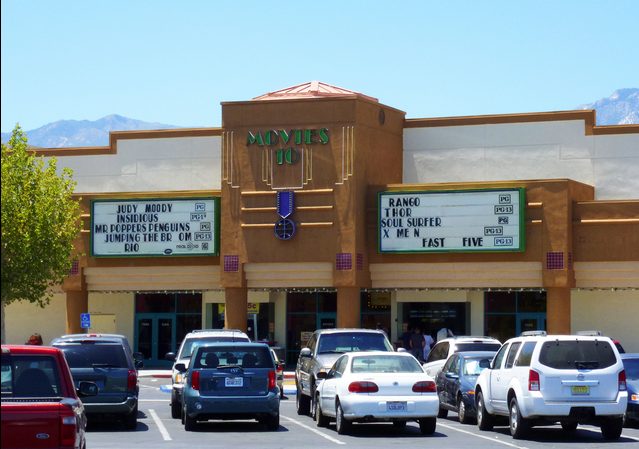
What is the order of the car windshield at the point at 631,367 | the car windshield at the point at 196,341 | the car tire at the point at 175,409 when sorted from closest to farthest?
1. the car windshield at the point at 631,367
2. the car tire at the point at 175,409
3. the car windshield at the point at 196,341

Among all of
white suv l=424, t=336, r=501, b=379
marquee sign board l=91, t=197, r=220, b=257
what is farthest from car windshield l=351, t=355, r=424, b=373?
marquee sign board l=91, t=197, r=220, b=257

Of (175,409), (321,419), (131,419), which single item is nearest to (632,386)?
(321,419)

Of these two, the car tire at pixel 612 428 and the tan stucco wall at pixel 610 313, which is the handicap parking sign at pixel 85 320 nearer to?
the tan stucco wall at pixel 610 313

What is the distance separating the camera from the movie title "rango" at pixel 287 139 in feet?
150

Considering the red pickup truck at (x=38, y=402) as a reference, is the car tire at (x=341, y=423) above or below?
below

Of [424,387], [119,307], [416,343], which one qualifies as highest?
[119,307]

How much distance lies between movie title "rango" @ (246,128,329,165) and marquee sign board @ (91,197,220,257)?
2.74 meters

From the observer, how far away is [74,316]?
1928 inches

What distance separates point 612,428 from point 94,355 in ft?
30.6

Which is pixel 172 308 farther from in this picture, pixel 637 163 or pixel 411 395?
pixel 411 395

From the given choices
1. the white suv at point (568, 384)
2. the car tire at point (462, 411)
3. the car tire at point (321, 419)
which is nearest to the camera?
the white suv at point (568, 384)

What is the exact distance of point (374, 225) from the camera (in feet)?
150

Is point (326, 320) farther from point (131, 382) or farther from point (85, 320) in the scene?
point (131, 382)

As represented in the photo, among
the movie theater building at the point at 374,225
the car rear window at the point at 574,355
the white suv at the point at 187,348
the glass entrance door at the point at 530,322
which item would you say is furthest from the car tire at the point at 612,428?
the glass entrance door at the point at 530,322
